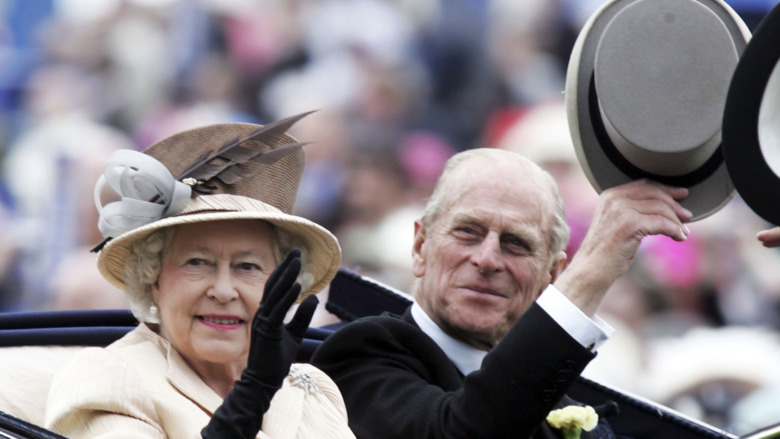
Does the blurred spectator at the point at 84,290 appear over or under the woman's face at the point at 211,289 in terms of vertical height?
under

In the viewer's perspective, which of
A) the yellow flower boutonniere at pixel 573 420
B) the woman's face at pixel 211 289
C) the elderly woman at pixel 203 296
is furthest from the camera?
the yellow flower boutonniere at pixel 573 420

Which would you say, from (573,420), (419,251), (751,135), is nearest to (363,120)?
(419,251)

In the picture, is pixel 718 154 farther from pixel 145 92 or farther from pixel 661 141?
pixel 145 92

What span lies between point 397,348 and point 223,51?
15.3 feet

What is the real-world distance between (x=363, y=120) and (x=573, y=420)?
13.7 ft

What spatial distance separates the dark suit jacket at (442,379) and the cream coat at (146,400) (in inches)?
6.5

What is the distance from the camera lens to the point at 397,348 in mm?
3170

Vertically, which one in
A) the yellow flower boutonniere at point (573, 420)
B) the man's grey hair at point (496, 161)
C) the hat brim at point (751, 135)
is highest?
the hat brim at point (751, 135)

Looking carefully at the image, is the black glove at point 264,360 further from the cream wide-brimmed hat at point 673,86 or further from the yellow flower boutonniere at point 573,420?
the yellow flower boutonniere at point 573,420

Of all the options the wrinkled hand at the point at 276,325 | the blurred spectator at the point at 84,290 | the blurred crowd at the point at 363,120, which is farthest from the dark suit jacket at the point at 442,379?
the blurred crowd at the point at 363,120

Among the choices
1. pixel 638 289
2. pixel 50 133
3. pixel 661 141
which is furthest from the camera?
pixel 50 133

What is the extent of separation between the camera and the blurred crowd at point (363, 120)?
6070 millimetres

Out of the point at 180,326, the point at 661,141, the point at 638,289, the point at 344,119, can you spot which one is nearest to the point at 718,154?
the point at 661,141

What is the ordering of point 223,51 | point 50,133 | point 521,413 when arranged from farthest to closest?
point 223,51 → point 50,133 → point 521,413
